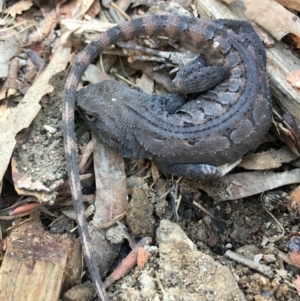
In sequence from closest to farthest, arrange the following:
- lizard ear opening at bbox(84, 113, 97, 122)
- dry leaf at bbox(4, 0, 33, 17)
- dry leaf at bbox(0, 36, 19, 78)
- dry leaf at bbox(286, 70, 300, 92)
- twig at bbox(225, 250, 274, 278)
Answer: twig at bbox(225, 250, 274, 278) → dry leaf at bbox(286, 70, 300, 92) → lizard ear opening at bbox(84, 113, 97, 122) → dry leaf at bbox(0, 36, 19, 78) → dry leaf at bbox(4, 0, 33, 17)

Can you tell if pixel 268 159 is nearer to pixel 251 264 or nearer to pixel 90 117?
pixel 251 264

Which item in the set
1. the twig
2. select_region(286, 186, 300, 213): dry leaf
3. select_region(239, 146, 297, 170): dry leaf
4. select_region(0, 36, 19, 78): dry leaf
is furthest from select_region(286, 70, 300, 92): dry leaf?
select_region(0, 36, 19, 78): dry leaf

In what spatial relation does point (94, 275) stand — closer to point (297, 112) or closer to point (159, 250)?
point (159, 250)

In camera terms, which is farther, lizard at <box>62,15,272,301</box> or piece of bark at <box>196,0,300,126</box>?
piece of bark at <box>196,0,300,126</box>

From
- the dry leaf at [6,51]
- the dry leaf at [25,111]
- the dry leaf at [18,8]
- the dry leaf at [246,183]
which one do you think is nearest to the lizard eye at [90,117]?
the dry leaf at [25,111]

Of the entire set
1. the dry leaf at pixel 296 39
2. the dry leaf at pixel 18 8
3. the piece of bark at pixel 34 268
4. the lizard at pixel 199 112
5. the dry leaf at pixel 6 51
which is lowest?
the piece of bark at pixel 34 268

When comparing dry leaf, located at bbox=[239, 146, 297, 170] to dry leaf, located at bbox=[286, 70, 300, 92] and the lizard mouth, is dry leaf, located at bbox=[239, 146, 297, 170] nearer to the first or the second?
dry leaf, located at bbox=[286, 70, 300, 92]

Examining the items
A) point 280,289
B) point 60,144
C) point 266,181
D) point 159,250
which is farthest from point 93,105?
point 280,289

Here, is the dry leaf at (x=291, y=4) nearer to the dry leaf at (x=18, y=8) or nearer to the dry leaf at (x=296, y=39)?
the dry leaf at (x=296, y=39)
